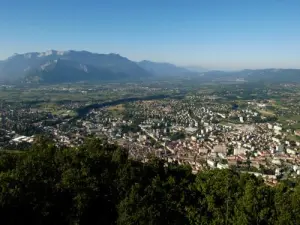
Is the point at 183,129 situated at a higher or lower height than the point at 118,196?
lower

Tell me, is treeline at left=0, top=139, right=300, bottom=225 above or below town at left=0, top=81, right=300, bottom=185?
above

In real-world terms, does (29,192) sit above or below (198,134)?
above

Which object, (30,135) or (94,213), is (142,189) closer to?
(94,213)

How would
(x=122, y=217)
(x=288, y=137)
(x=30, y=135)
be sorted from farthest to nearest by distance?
(x=288, y=137) < (x=30, y=135) < (x=122, y=217)

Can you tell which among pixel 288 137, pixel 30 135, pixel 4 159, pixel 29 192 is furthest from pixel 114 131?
pixel 29 192

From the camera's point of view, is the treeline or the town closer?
the treeline

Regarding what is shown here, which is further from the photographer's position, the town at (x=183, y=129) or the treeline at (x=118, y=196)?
the town at (x=183, y=129)

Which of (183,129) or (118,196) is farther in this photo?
(183,129)

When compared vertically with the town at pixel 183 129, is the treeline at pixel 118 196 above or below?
above
